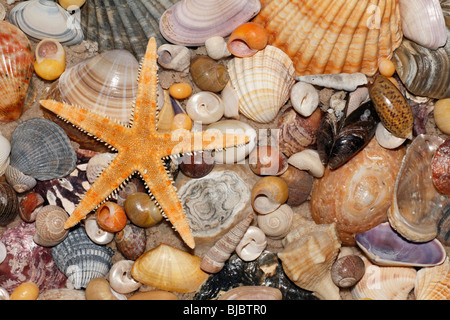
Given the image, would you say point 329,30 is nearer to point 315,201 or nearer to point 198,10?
point 198,10

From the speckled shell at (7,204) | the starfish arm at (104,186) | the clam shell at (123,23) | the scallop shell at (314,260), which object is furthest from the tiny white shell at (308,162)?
the speckled shell at (7,204)

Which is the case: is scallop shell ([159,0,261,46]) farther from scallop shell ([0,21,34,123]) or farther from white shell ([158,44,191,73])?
scallop shell ([0,21,34,123])

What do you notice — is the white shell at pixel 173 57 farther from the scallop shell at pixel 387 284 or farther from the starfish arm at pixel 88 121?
the scallop shell at pixel 387 284

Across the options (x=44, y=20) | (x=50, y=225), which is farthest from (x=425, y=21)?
(x=50, y=225)

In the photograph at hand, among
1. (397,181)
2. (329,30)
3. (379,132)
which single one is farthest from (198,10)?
(397,181)

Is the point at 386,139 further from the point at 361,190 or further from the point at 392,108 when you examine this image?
the point at 361,190

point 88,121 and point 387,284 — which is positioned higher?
point 88,121
